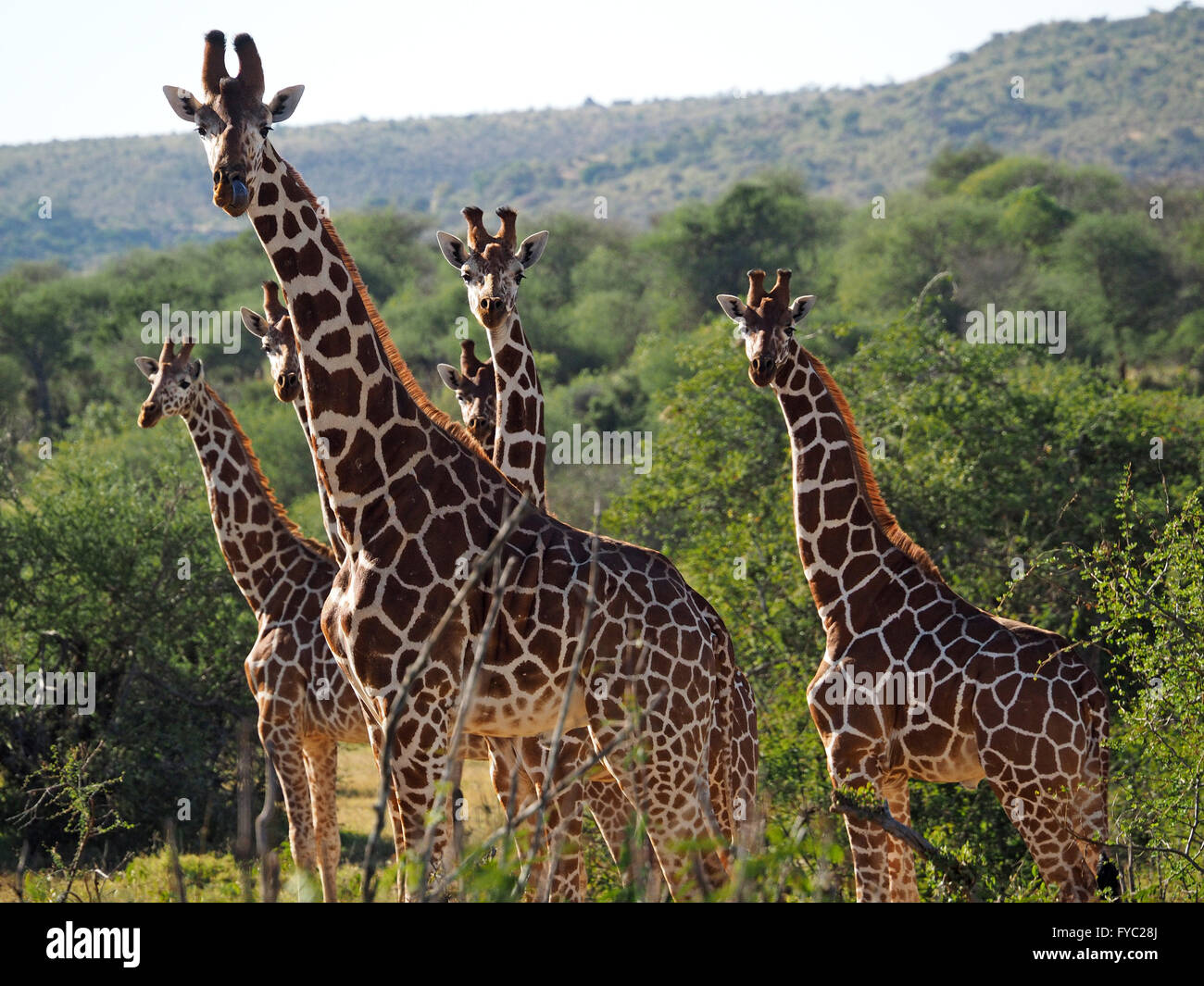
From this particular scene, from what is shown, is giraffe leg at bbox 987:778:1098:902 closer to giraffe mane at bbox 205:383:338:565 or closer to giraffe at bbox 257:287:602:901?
giraffe at bbox 257:287:602:901

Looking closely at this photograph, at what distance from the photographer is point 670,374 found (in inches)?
1069

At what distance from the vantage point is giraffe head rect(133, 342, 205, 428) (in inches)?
347

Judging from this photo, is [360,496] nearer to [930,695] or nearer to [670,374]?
[930,695]

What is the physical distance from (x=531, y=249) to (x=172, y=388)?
2880 mm

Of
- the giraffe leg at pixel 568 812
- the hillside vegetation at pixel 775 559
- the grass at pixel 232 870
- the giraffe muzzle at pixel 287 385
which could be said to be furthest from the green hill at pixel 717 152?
the giraffe leg at pixel 568 812

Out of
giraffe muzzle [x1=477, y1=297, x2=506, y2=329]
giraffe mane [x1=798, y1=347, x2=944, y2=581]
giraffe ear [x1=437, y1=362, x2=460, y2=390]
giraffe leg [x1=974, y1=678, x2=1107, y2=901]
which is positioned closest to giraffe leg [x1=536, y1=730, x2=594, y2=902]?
giraffe leg [x1=974, y1=678, x2=1107, y2=901]

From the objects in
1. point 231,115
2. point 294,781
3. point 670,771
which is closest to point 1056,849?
point 670,771

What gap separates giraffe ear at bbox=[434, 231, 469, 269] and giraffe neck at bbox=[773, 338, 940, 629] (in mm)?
1710

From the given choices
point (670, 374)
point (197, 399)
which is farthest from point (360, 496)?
point (670, 374)

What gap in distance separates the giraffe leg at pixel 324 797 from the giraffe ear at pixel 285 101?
13.4ft

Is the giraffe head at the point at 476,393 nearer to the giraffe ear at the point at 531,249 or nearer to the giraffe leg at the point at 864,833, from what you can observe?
the giraffe ear at the point at 531,249

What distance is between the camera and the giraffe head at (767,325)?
693 centimetres

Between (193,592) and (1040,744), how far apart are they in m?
8.66
